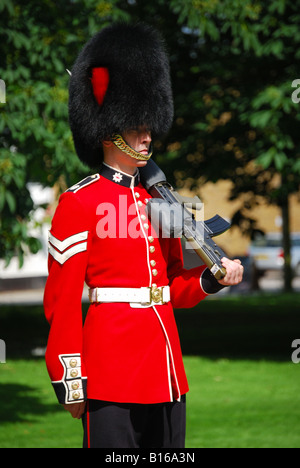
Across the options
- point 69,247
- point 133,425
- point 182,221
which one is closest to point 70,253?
point 69,247

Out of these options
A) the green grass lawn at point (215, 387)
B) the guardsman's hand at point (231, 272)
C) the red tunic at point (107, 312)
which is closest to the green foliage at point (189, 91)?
the green grass lawn at point (215, 387)

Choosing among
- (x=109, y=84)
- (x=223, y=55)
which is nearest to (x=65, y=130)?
(x=223, y=55)

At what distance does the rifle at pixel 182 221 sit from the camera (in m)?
3.62

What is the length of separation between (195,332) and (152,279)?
12581mm

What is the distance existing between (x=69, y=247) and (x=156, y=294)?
1.52ft

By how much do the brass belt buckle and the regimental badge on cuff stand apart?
1.48ft

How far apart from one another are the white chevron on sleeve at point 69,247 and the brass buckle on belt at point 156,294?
371 mm

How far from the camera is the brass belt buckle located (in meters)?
3.73

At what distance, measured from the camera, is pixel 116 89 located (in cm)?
390

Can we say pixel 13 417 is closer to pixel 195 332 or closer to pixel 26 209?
pixel 26 209

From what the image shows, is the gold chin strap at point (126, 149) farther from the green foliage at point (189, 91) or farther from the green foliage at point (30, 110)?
the green foliage at point (30, 110)

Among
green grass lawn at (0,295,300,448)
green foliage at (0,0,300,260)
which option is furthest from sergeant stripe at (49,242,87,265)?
green grass lawn at (0,295,300,448)

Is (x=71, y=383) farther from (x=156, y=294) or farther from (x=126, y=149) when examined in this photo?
(x=126, y=149)

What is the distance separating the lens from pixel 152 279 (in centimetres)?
377
